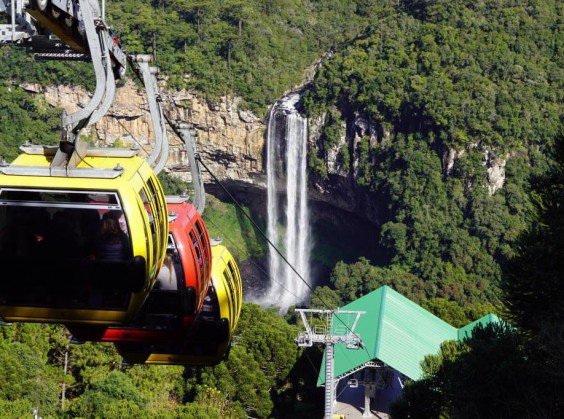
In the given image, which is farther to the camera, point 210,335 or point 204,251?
point 210,335

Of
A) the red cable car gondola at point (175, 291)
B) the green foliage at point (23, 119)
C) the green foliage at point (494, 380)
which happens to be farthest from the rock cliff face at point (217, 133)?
the red cable car gondola at point (175, 291)

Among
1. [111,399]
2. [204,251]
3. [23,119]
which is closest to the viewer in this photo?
[204,251]

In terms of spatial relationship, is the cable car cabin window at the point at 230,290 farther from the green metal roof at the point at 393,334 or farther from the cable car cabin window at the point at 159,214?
the green metal roof at the point at 393,334

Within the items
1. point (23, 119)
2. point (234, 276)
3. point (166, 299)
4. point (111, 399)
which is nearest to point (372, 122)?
point (23, 119)

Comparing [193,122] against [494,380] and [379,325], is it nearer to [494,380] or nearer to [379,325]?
[379,325]

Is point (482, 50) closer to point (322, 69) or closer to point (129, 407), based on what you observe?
point (322, 69)

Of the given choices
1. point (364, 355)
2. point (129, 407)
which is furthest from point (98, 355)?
point (364, 355)

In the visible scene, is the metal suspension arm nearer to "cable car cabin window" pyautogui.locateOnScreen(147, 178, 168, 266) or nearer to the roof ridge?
"cable car cabin window" pyautogui.locateOnScreen(147, 178, 168, 266)
